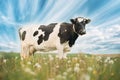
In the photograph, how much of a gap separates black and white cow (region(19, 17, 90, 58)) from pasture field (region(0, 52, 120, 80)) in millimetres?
64

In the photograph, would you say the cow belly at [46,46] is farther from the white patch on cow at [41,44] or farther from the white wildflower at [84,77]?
the white wildflower at [84,77]

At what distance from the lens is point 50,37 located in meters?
4.41

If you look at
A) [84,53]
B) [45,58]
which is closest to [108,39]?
[84,53]

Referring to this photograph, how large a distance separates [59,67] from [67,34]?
40 cm

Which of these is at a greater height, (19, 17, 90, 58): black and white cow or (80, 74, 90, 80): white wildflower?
(19, 17, 90, 58): black and white cow

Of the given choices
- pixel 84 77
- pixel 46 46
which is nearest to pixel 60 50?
pixel 46 46

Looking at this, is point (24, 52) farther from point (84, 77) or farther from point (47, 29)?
point (84, 77)

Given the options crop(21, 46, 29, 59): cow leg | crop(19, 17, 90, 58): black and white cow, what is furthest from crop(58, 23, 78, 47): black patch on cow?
crop(21, 46, 29, 59): cow leg

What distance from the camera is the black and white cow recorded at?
4.35 metres

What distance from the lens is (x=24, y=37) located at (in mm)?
4445

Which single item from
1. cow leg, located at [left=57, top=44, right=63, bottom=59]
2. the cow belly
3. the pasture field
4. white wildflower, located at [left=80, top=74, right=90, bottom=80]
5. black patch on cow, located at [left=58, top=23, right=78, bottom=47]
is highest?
black patch on cow, located at [left=58, top=23, right=78, bottom=47]

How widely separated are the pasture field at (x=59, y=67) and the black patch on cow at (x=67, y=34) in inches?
5.0

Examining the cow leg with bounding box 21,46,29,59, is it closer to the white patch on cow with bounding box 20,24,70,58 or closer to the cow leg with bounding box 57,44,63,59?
the white patch on cow with bounding box 20,24,70,58

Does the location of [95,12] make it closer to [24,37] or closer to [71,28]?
[71,28]
